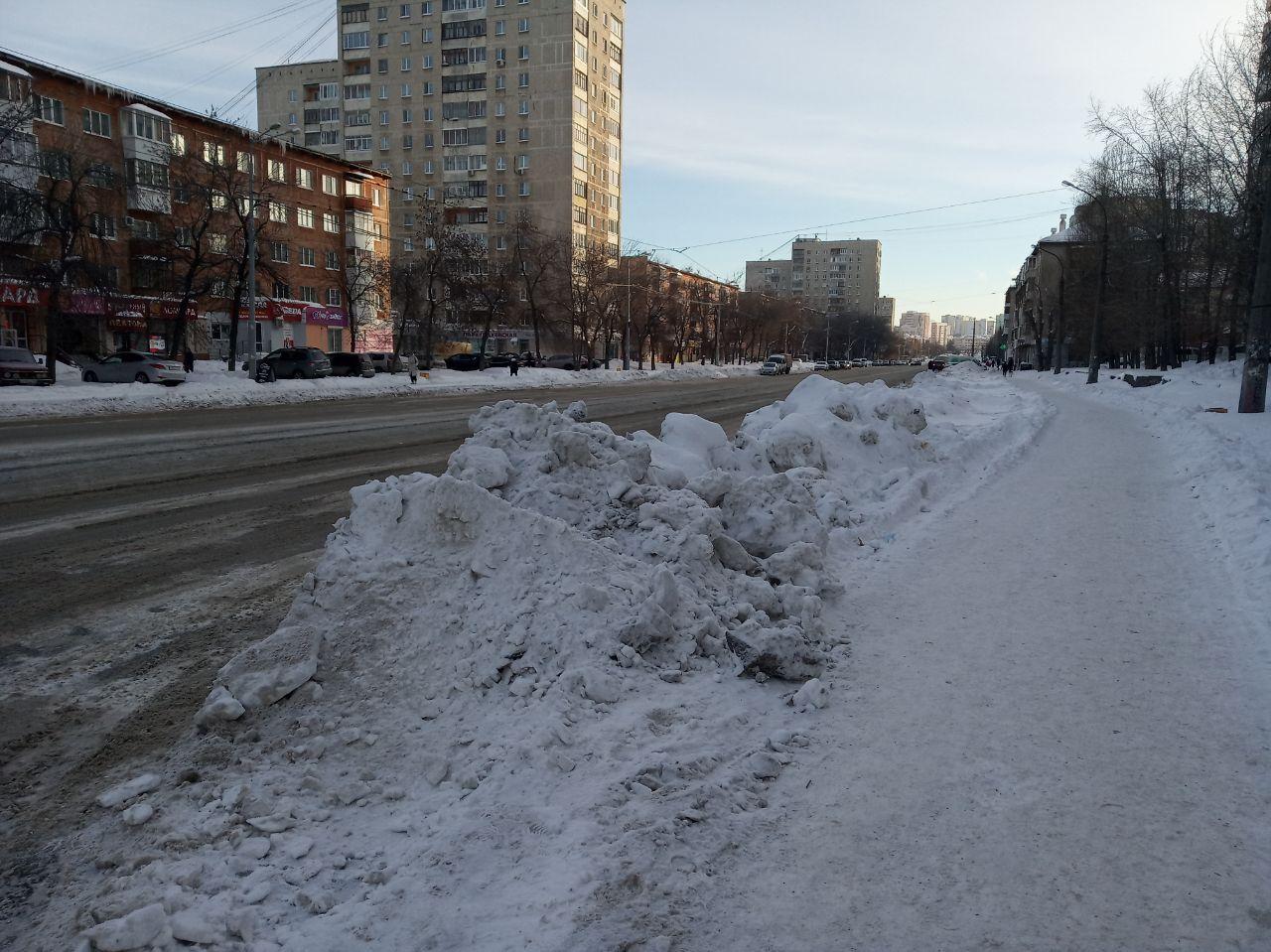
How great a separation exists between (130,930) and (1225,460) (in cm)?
1177

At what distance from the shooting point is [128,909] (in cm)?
232

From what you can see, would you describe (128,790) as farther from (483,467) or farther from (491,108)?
(491,108)

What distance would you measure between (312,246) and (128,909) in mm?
62600

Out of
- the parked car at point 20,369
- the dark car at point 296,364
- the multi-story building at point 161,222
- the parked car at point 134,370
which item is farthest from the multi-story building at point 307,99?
the parked car at point 20,369

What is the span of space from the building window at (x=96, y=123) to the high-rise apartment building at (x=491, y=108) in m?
32.7

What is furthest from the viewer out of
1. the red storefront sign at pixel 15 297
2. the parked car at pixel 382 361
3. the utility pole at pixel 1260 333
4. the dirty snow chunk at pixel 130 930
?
the parked car at pixel 382 361

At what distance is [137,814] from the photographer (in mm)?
2752

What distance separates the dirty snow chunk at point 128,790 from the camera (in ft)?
9.43

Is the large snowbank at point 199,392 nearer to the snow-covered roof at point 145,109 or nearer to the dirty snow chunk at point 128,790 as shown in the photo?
the snow-covered roof at point 145,109

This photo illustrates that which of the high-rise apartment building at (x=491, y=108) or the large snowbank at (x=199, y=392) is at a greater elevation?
the high-rise apartment building at (x=491, y=108)

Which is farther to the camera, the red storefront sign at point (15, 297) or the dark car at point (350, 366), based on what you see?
the dark car at point (350, 366)

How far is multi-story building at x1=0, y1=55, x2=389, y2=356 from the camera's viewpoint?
30.8m

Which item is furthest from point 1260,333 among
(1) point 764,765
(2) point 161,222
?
(2) point 161,222

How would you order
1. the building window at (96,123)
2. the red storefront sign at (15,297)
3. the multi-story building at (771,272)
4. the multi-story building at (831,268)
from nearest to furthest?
the red storefront sign at (15,297) → the building window at (96,123) → the multi-story building at (771,272) → the multi-story building at (831,268)
